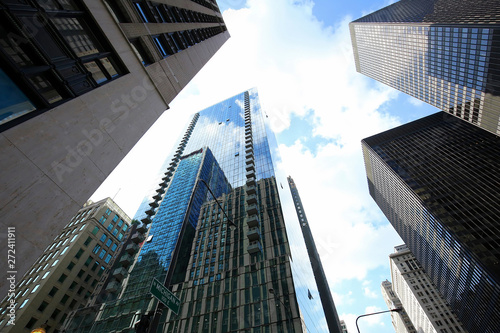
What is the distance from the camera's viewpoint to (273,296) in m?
33.0

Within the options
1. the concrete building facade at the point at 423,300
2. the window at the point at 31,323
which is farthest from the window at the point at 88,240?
the concrete building facade at the point at 423,300

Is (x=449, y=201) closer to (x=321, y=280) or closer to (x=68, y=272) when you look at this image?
(x=321, y=280)

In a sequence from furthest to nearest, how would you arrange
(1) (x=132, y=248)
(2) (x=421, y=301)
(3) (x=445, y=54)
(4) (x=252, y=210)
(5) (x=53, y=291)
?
(2) (x=421, y=301) < (3) (x=445, y=54) < (1) (x=132, y=248) < (4) (x=252, y=210) < (5) (x=53, y=291)

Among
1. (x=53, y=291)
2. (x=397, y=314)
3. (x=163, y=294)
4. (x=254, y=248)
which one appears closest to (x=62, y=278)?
(x=53, y=291)

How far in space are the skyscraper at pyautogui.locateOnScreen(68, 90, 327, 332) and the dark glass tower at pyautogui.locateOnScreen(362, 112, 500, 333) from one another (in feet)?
140

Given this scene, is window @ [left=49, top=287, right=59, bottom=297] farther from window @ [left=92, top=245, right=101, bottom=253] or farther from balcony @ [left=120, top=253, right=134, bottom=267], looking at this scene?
window @ [left=92, top=245, right=101, bottom=253]

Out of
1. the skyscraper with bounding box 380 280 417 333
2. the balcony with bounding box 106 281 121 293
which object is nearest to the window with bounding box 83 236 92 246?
the balcony with bounding box 106 281 121 293

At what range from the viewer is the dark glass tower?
6216 centimetres

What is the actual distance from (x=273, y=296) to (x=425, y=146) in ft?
332

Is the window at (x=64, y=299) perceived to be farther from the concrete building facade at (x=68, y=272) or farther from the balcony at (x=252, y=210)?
the balcony at (x=252, y=210)

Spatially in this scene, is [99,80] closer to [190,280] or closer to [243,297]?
[243,297]

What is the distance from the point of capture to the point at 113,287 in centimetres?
4588

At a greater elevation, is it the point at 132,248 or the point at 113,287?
the point at 132,248

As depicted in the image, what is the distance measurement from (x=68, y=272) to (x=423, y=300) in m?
134
